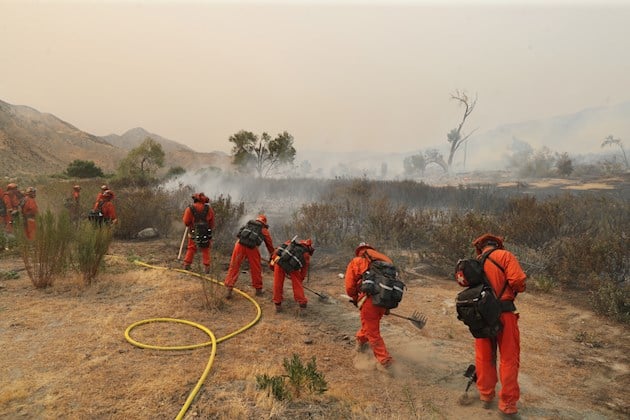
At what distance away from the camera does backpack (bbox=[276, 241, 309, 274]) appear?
561 centimetres

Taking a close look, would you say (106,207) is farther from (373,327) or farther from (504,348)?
(504,348)

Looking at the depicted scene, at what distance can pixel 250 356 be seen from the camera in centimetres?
434

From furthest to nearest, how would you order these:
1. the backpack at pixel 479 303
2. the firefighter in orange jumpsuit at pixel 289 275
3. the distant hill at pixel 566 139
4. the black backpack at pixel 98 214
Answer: the distant hill at pixel 566 139 < the black backpack at pixel 98 214 < the firefighter in orange jumpsuit at pixel 289 275 < the backpack at pixel 479 303

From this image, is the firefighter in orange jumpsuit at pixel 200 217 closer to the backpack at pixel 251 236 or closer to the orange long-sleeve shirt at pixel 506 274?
the backpack at pixel 251 236

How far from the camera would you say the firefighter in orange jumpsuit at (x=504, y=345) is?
3.29 meters

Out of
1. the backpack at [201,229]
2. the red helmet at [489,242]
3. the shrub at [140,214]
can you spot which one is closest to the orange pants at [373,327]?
the red helmet at [489,242]

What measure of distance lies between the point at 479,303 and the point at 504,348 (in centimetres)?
50

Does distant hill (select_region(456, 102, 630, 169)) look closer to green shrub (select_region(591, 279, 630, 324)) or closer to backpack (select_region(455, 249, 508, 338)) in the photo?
green shrub (select_region(591, 279, 630, 324))

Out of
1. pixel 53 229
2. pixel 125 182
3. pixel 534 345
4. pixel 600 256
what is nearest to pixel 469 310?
pixel 534 345

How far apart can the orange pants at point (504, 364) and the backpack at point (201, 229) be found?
206 inches

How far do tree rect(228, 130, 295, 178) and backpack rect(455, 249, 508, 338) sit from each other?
29.8 metres

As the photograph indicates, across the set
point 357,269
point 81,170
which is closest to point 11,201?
point 357,269

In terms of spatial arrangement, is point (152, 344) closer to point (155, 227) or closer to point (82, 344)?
point (82, 344)

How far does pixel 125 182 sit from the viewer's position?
66.3 ft
